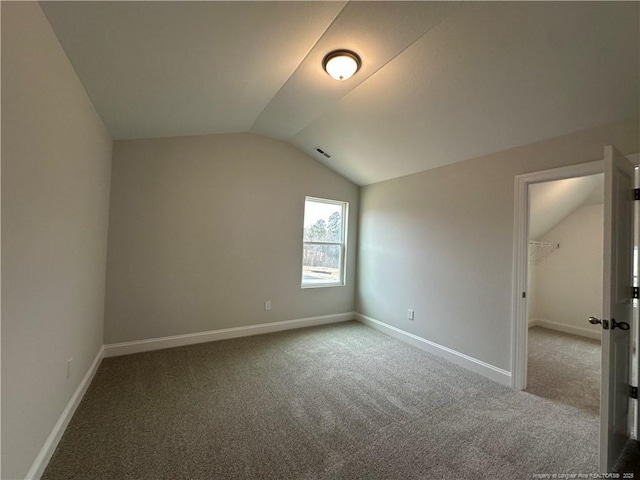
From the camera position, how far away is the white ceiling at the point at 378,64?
1513 mm

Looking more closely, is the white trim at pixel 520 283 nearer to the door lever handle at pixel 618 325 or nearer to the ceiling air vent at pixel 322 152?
the door lever handle at pixel 618 325

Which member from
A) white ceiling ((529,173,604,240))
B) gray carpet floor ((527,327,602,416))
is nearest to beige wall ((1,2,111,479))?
gray carpet floor ((527,327,602,416))

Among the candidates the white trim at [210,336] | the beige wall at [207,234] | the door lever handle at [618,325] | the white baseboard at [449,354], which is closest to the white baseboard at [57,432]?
the white trim at [210,336]

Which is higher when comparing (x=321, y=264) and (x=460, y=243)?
(x=460, y=243)

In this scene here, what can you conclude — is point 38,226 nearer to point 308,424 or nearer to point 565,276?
point 308,424

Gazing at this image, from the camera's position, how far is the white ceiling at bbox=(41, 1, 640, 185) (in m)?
1.51

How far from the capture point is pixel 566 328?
444 centimetres

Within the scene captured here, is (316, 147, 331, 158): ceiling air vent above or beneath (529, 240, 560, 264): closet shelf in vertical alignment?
above

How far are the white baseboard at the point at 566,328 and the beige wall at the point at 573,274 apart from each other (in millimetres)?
34

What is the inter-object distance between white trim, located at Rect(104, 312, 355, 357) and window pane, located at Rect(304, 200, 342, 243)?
129cm

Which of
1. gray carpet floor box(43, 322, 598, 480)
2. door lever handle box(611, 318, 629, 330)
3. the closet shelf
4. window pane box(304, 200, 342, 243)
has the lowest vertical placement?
gray carpet floor box(43, 322, 598, 480)

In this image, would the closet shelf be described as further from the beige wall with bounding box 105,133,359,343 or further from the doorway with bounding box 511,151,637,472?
the beige wall with bounding box 105,133,359,343

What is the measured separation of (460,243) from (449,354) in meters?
1.31

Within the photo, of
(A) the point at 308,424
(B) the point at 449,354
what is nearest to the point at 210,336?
(A) the point at 308,424
